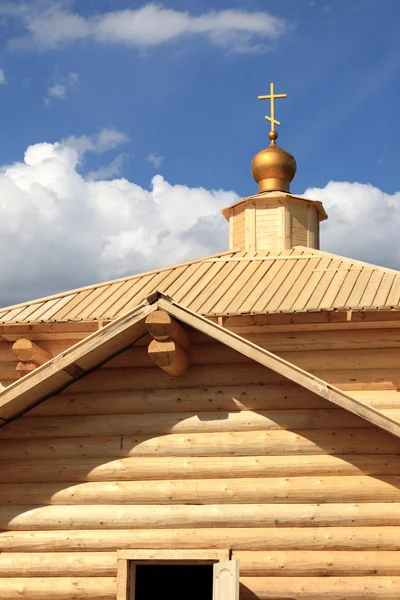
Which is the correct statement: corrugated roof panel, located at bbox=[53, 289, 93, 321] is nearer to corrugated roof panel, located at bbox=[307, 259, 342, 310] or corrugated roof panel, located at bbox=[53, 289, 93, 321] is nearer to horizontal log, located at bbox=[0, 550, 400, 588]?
corrugated roof panel, located at bbox=[307, 259, 342, 310]

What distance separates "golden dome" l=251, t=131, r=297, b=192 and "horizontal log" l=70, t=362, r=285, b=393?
29.2 feet

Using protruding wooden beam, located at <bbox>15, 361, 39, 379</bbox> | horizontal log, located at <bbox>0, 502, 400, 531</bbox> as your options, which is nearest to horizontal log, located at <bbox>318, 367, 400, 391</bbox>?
horizontal log, located at <bbox>0, 502, 400, 531</bbox>

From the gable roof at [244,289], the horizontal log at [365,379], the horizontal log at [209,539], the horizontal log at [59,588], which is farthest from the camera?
the gable roof at [244,289]

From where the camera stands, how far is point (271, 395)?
10.8 m

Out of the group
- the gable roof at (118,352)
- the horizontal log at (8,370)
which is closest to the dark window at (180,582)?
the horizontal log at (8,370)

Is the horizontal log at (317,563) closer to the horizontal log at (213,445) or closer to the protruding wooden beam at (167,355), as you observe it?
the horizontal log at (213,445)

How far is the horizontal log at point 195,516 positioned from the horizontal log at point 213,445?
611 mm

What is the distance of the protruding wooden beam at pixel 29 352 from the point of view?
547 inches

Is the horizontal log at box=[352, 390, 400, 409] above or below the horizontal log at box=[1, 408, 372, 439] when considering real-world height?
above

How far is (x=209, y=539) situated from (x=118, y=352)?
2.48 m

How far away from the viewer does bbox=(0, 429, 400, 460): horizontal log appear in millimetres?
10414

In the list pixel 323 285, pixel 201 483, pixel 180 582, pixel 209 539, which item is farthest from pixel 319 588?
pixel 180 582

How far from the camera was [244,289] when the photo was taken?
15312 millimetres

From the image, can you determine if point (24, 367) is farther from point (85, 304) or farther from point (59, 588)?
point (59, 588)
